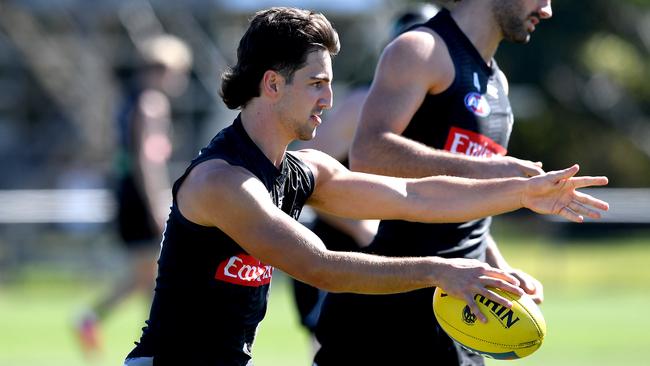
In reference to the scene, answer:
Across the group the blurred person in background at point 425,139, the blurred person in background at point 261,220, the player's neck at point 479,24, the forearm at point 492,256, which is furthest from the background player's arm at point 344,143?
the blurred person in background at point 261,220

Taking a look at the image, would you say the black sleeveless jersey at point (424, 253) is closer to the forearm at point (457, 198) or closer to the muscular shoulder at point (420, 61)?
the muscular shoulder at point (420, 61)

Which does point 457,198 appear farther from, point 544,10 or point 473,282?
point 544,10

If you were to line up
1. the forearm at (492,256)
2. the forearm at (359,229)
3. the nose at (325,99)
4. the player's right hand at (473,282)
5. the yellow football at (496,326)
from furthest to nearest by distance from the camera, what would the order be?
the forearm at (359,229) < the forearm at (492,256) < the nose at (325,99) < the yellow football at (496,326) < the player's right hand at (473,282)

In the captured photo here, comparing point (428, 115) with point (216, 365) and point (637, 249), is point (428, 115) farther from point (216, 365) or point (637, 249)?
point (637, 249)

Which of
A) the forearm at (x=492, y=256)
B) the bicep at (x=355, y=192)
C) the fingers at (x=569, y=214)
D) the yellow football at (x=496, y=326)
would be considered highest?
the fingers at (x=569, y=214)

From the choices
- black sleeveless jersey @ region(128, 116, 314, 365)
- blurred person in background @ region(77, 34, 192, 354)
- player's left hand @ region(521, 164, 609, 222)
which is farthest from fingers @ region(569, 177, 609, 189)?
blurred person in background @ region(77, 34, 192, 354)

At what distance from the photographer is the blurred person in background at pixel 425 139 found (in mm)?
5262

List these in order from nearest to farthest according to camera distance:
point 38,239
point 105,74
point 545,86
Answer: point 38,239
point 105,74
point 545,86

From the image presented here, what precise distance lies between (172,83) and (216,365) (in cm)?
633

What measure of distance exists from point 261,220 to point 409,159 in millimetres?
1150

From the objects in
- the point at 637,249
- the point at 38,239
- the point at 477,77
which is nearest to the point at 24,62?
the point at 38,239

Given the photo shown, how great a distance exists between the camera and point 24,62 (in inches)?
1183

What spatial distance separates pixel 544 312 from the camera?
44.6 ft

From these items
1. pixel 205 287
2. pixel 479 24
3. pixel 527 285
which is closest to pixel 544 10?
pixel 479 24
